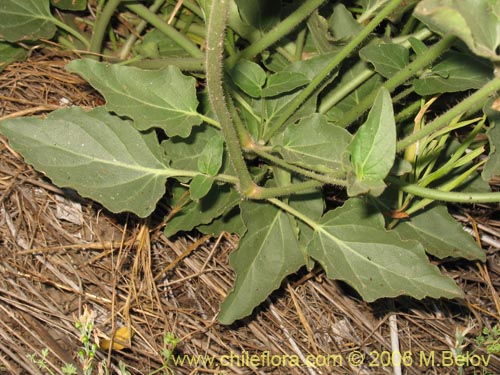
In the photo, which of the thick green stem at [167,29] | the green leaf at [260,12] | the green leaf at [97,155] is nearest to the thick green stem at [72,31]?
the thick green stem at [167,29]

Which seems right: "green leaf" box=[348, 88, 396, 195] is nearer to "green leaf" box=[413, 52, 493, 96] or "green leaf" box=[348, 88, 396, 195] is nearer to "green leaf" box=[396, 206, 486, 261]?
"green leaf" box=[413, 52, 493, 96]

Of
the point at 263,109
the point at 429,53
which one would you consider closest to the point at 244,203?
the point at 263,109

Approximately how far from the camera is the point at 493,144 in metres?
1.00

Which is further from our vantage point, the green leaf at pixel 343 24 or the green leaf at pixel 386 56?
the green leaf at pixel 343 24

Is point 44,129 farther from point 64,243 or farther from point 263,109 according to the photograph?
point 263,109

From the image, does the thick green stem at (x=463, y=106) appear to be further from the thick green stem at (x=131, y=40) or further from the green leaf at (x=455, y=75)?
the thick green stem at (x=131, y=40)

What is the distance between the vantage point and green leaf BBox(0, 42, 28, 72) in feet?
4.76

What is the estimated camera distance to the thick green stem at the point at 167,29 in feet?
4.59

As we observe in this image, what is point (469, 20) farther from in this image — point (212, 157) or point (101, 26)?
point (101, 26)

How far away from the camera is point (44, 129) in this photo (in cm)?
122

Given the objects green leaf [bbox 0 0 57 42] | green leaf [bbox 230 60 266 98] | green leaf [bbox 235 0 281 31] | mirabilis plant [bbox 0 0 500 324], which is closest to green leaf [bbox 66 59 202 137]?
mirabilis plant [bbox 0 0 500 324]

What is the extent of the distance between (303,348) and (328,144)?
52cm

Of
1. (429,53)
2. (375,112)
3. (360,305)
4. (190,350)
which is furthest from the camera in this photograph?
(360,305)

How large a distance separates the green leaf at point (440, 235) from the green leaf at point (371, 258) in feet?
0.56
